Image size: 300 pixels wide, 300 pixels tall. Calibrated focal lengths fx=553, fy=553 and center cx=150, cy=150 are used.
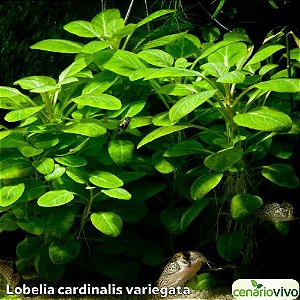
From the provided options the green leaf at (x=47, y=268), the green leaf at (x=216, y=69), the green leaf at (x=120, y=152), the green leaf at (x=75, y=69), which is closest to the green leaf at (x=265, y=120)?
the green leaf at (x=216, y=69)

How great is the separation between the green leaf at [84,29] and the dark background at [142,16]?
2.30 feet

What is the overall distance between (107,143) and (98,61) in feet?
1.47

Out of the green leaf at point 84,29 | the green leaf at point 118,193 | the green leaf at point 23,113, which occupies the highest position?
the green leaf at point 84,29

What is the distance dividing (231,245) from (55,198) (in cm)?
95

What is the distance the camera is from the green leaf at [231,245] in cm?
289

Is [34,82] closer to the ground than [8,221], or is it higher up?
higher up

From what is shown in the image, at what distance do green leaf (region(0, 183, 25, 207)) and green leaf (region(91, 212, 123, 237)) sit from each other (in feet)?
1.26

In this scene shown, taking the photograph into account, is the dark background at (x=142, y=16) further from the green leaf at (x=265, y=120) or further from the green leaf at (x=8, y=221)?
the green leaf at (x=265, y=120)

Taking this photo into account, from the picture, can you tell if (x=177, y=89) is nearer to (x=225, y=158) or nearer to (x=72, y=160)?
(x=225, y=158)

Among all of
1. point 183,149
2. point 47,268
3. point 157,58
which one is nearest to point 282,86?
point 183,149

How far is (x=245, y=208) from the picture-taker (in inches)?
109

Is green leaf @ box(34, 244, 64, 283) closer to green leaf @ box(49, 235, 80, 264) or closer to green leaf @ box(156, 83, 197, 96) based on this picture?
green leaf @ box(49, 235, 80, 264)

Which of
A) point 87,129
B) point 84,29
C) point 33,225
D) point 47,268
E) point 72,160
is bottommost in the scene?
point 47,268

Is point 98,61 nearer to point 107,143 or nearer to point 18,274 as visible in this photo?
point 107,143
